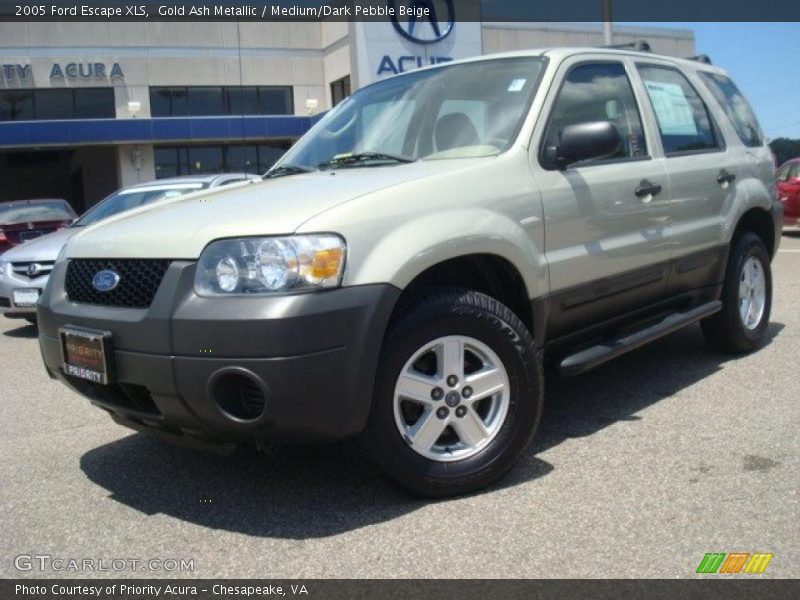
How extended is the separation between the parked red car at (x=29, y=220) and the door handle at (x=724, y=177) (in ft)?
26.4

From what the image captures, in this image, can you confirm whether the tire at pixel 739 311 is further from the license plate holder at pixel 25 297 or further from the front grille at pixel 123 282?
the license plate holder at pixel 25 297

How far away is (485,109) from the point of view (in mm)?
3920

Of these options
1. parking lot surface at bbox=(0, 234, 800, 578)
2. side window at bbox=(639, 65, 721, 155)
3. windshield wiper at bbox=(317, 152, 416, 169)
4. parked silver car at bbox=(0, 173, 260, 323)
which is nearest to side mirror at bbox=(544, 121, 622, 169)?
windshield wiper at bbox=(317, 152, 416, 169)

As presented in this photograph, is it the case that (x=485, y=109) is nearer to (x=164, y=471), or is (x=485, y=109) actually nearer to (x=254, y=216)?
(x=254, y=216)

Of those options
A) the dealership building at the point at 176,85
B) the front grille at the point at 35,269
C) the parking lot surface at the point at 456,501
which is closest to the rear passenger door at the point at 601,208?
the parking lot surface at the point at 456,501

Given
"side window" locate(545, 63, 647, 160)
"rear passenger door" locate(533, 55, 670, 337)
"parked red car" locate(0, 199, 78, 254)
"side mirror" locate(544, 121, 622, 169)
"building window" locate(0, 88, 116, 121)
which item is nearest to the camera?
"side mirror" locate(544, 121, 622, 169)

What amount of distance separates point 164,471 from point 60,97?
3061 centimetres

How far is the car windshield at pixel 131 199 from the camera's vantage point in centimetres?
855

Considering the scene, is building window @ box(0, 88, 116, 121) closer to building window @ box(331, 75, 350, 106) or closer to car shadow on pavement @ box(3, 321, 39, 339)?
building window @ box(331, 75, 350, 106)

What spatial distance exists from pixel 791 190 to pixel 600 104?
438 inches

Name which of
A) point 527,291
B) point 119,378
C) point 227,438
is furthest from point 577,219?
point 119,378

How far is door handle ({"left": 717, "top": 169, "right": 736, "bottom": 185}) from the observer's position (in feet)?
16.1

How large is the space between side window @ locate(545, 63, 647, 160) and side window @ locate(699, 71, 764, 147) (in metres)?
1.13
